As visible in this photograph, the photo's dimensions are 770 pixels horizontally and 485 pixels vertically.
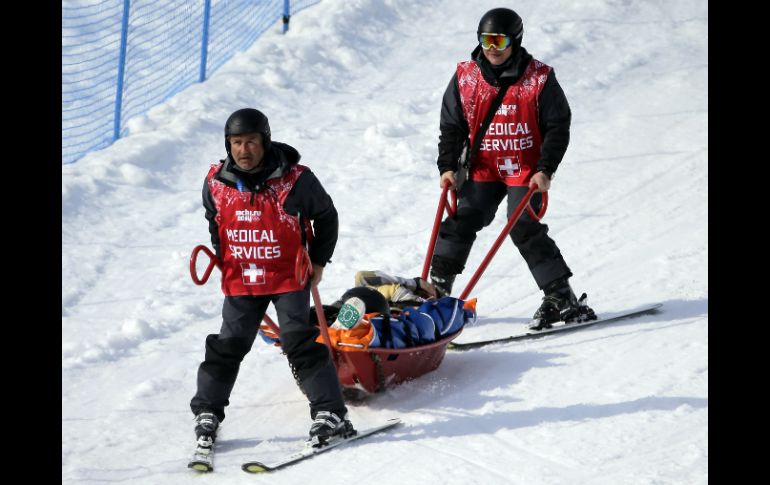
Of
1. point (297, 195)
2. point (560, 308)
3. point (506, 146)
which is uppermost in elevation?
point (506, 146)

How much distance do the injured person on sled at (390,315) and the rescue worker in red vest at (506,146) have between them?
450 millimetres

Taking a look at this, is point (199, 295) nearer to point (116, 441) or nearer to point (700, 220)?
point (116, 441)

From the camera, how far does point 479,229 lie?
6410 mm

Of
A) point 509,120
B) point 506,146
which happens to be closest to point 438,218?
point 506,146

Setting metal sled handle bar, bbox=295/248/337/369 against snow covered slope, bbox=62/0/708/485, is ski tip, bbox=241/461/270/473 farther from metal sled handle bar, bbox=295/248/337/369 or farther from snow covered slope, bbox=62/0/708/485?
metal sled handle bar, bbox=295/248/337/369

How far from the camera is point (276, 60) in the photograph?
11.7m

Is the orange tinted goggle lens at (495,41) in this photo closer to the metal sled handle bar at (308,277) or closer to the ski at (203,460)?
the metal sled handle bar at (308,277)

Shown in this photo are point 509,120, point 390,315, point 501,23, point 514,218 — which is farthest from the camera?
point 509,120

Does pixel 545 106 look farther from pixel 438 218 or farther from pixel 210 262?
pixel 210 262

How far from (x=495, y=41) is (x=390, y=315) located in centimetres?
154

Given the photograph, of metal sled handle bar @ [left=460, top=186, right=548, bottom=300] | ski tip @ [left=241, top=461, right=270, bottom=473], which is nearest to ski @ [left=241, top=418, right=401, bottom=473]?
ski tip @ [left=241, top=461, right=270, bottom=473]
